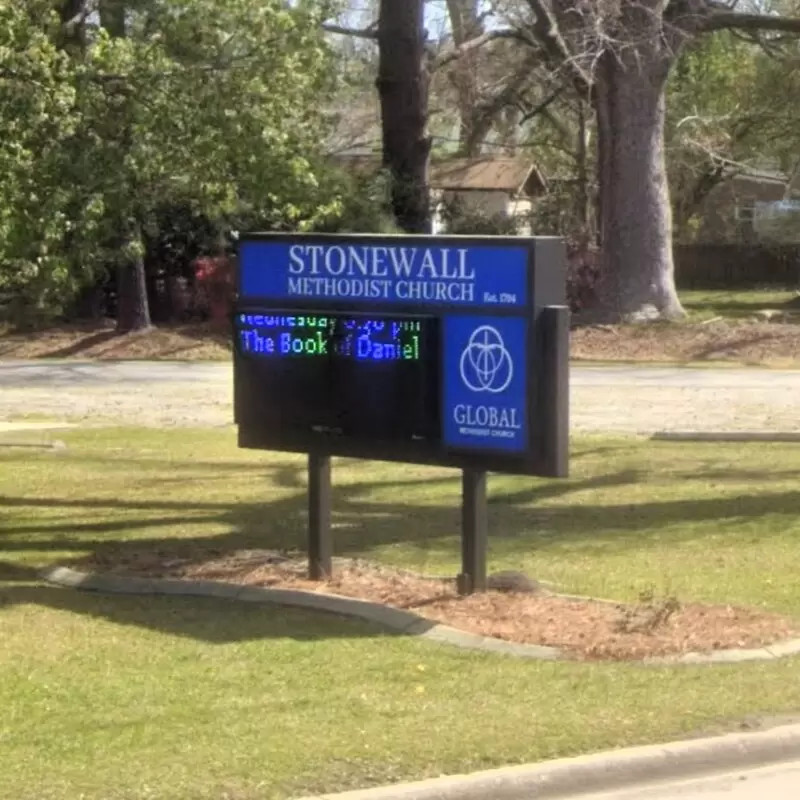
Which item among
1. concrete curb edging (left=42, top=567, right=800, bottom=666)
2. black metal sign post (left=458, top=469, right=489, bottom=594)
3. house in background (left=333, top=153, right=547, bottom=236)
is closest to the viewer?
concrete curb edging (left=42, top=567, right=800, bottom=666)

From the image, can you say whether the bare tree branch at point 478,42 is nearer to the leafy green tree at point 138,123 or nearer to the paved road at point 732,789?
the leafy green tree at point 138,123

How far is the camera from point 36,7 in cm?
1257

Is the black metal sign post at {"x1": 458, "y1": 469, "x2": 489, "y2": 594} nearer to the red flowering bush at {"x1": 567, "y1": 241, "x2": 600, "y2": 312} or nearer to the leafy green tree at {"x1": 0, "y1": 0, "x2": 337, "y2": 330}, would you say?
the leafy green tree at {"x1": 0, "y1": 0, "x2": 337, "y2": 330}

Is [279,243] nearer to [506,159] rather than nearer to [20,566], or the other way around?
[20,566]

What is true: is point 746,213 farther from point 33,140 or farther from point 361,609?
point 361,609

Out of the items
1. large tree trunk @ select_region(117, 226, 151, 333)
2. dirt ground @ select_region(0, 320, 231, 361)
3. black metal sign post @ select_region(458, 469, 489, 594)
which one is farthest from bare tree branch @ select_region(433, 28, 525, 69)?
black metal sign post @ select_region(458, 469, 489, 594)

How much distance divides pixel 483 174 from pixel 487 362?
5172cm

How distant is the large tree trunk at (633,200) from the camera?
34.2 m

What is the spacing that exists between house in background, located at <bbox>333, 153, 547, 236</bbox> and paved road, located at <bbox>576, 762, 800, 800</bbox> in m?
29.8

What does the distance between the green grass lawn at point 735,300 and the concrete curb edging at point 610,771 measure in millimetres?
31769

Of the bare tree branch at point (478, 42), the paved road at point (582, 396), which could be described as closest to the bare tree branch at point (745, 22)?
the bare tree branch at point (478, 42)

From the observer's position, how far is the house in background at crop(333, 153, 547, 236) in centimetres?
4219

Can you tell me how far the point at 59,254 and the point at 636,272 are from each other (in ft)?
77.1

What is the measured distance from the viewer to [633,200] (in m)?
34.6
